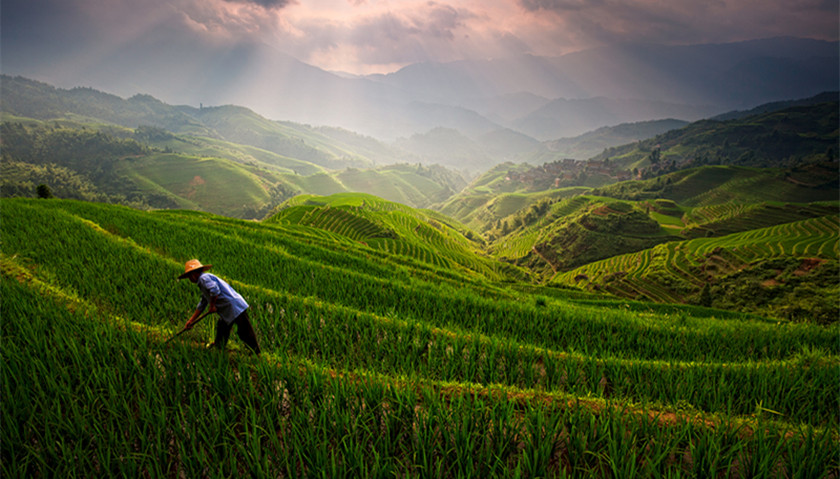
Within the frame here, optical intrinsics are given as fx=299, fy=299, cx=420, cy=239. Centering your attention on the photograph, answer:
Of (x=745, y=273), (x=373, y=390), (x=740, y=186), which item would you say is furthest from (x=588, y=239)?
(x=373, y=390)

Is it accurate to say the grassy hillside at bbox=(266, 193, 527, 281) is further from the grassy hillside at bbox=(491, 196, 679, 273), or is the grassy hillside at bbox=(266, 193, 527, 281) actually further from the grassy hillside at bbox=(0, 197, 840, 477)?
the grassy hillside at bbox=(0, 197, 840, 477)

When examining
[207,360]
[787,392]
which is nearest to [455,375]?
[207,360]

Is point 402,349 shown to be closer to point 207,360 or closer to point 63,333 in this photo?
point 207,360

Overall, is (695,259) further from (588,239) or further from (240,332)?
(240,332)

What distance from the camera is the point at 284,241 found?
780 inches

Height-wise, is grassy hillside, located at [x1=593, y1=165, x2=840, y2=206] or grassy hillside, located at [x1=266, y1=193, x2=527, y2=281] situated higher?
grassy hillside, located at [x1=593, y1=165, x2=840, y2=206]

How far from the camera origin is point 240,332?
4.98 m

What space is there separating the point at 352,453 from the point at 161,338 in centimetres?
432

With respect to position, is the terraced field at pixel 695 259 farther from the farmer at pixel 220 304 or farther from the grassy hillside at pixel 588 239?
the farmer at pixel 220 304

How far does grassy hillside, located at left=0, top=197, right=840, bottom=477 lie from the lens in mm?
3162

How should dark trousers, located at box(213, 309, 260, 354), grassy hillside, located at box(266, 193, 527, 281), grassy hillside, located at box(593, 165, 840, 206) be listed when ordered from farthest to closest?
grassy hillside, located at box(593, 165, 840, 206) < grassy hillside, located at box(266, 193, 527, 281) < dark trousers, located at box(213, 309, 260, 354)

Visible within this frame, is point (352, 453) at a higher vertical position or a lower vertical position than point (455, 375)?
higher

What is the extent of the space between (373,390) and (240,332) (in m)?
2.64

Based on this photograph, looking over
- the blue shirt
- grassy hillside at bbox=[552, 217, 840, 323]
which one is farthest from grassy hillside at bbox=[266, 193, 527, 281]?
the blue shirt
